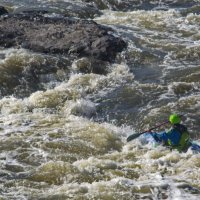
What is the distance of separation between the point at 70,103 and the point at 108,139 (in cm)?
202

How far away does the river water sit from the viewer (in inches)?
344

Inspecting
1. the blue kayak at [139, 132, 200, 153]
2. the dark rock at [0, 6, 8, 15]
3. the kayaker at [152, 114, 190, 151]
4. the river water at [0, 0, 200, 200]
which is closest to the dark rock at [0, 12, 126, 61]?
the river water at [0, 0, 200, 200]

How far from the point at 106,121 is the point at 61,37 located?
4.70m

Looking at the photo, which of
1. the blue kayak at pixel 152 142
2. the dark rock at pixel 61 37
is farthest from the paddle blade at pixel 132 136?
the dark rock at pixel 61 37

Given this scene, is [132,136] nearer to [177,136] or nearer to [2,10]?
[177,136]

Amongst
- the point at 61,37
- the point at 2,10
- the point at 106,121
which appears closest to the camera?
the point at 106,121

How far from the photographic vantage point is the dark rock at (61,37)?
1487cm

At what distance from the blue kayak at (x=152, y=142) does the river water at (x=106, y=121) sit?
9cm

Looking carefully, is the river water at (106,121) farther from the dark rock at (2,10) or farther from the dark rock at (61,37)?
the dark rock at (2,10)

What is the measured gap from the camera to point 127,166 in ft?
31.0

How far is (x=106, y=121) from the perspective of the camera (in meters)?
11.6

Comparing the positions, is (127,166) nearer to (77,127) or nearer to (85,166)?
(85,166)

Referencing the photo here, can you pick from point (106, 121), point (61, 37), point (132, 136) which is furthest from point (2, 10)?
point (132, 136)

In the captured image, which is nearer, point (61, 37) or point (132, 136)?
point (132, 136)
